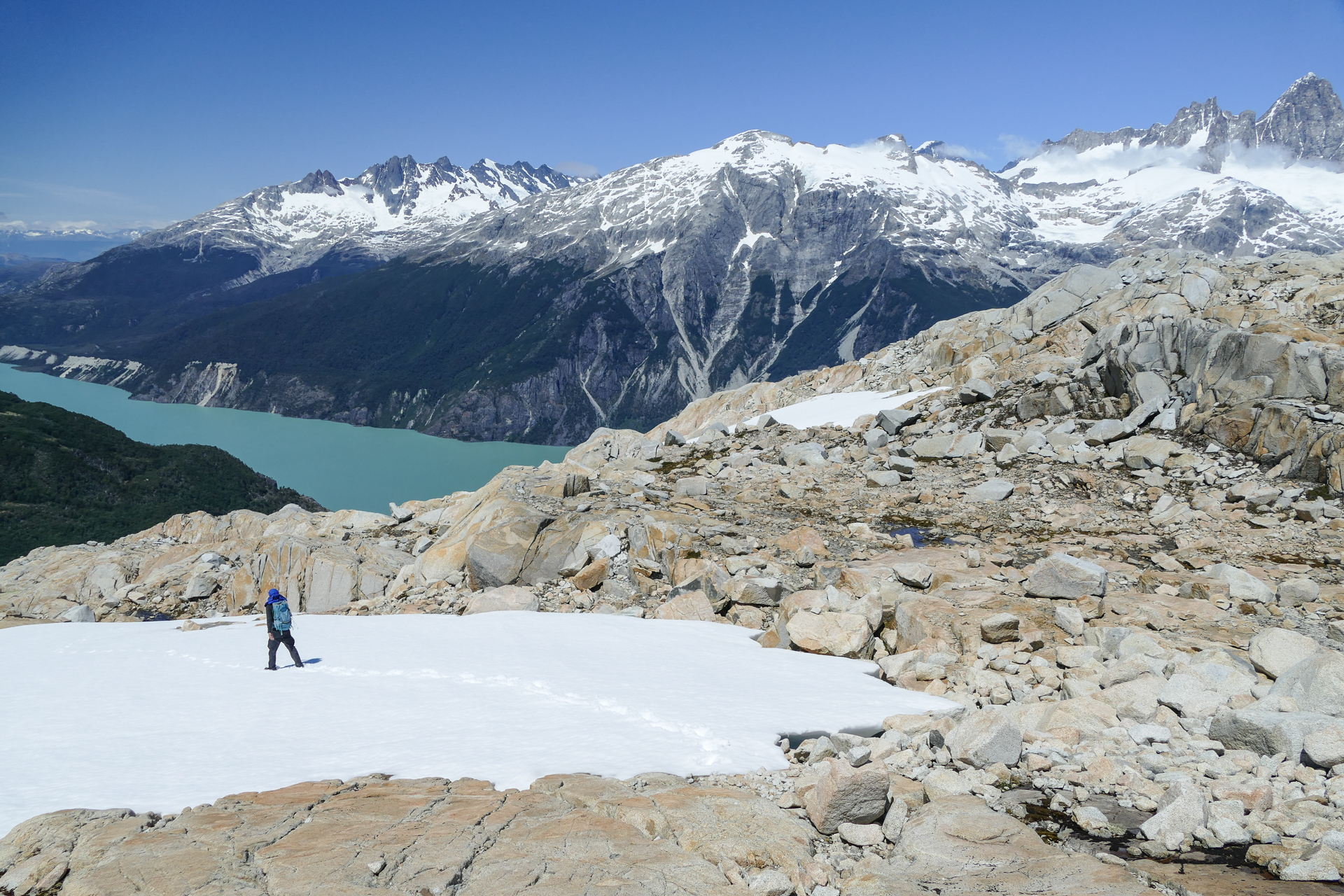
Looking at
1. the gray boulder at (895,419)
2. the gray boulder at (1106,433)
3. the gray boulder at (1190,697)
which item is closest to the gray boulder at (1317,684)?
the gray boulder at (1190,697)

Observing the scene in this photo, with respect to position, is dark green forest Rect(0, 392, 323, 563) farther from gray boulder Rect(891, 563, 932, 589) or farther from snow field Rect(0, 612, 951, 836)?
gray boulder Rect(891, 563, 932, 589)

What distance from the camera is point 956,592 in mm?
15211

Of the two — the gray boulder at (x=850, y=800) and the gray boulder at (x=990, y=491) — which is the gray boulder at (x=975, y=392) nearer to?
the gray boulder at (x=990, y=491)

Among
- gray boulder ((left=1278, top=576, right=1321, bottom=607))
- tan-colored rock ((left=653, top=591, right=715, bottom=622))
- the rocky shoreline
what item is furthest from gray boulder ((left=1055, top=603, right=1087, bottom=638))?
tan-colored rock ((left=653, top=591, right=715, bottom=622))

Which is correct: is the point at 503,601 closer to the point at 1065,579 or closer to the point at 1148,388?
the point at 1065,579

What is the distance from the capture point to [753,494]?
26641 mm

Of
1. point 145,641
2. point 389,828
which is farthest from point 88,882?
point 145,641

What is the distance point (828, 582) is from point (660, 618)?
4.29m

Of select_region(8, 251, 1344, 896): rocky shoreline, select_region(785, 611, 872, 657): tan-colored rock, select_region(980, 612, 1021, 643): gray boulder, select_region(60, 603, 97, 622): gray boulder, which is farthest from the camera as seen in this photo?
select_region(60, 603, 97, 622): gray boulder

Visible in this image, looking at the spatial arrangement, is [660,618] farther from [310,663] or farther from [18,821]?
[18,821]

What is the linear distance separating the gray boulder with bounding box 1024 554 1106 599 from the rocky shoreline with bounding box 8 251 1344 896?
2.3 inches

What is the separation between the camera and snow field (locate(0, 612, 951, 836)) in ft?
29.2

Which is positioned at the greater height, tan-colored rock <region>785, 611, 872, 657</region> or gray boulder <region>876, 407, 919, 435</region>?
gray boulder <region>876, 407, 919, 435</region>

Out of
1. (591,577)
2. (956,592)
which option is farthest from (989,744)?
(591,577)
